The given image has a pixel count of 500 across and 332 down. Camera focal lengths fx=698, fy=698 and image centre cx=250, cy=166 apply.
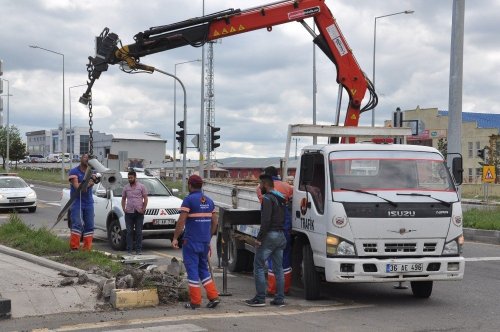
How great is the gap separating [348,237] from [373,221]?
1.23 feet

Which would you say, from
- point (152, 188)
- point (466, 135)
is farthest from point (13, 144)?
point (152, 188)

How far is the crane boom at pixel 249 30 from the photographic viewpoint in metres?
13.3

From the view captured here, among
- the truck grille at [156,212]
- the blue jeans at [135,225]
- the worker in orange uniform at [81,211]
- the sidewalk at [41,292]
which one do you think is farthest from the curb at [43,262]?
the truck grille at [156,212]

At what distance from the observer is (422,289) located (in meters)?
9.75

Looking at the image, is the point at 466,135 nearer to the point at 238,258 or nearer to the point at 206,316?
the point at 238,258

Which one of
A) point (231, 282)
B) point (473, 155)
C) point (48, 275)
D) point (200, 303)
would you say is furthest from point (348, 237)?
point (473, 155)

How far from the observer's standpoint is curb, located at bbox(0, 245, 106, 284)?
981cm

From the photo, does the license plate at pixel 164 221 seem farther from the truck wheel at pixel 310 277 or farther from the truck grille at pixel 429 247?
the truck grille at pixel 429 247

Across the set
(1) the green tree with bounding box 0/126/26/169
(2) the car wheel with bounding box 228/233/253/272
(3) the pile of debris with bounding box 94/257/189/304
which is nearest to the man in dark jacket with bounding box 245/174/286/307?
(3) the pile of debris with bounding box 94/257/189/304

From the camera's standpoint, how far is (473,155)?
71.8 m

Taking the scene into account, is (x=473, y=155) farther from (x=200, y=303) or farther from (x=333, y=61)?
(x=200, y=303)

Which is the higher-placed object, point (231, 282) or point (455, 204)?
point (455, 204)

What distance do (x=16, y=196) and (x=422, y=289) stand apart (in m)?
19.2

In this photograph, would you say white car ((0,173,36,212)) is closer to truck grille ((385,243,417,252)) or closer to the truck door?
the truck door
